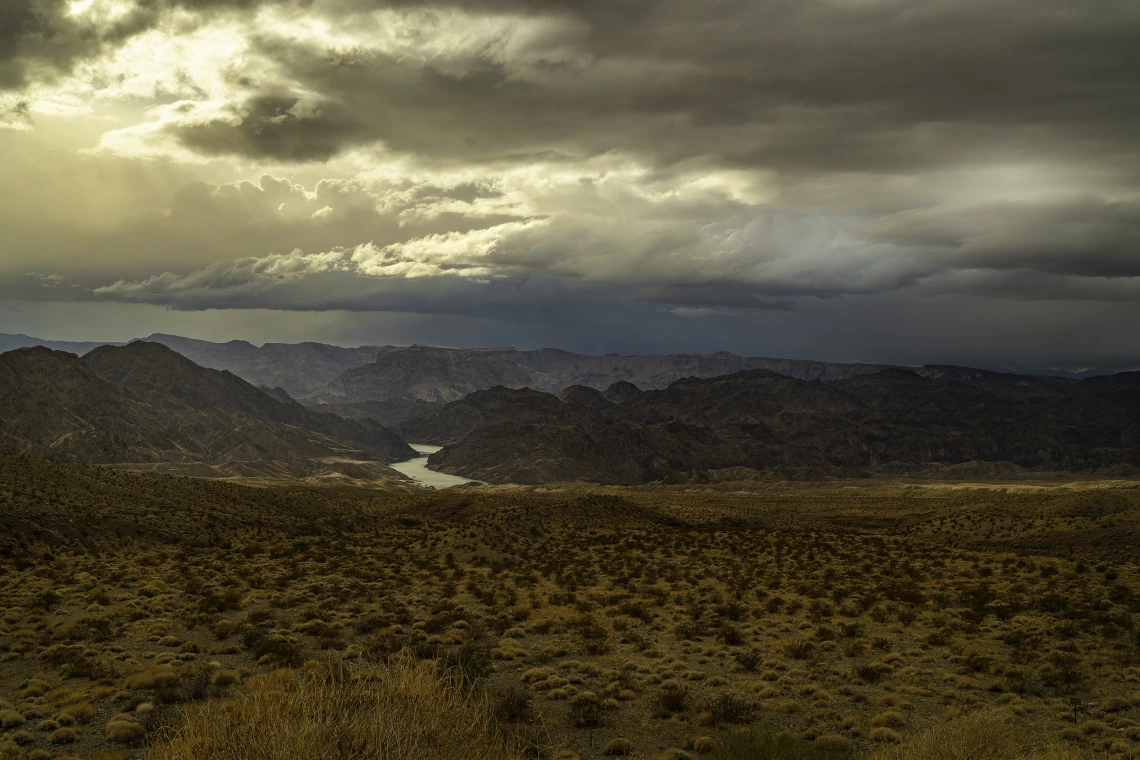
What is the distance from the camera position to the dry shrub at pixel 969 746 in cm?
980

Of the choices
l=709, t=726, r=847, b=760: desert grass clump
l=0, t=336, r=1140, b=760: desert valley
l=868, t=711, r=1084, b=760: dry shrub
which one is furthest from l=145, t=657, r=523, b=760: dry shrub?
l=868, t=711, r=1084, b=760: dry shrub

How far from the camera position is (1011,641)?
2033cm

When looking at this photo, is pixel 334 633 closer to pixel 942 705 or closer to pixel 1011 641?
pixel 942 705

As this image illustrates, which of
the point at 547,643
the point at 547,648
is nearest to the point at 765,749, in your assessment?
the point at 547,648

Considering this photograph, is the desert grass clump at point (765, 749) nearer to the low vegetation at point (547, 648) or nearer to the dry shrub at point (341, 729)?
the low vegetation at point (547, 648)

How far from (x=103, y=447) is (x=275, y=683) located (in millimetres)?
189570

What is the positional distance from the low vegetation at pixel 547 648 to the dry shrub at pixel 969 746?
5 centimetres

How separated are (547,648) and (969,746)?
38.5 ft

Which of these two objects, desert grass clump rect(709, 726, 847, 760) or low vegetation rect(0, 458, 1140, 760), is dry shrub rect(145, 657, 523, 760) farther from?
desert grass clump rect(709, 726, 847, 760)

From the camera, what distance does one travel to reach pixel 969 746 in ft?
33.0

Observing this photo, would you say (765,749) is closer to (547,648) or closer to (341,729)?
(341,729)

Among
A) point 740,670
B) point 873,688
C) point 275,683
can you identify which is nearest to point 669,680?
point 740,670

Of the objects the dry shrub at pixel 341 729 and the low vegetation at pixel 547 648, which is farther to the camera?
the low vegetation at pixel 547 648

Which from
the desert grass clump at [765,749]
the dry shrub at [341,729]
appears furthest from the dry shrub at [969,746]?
the dry shrub at [341,729]
